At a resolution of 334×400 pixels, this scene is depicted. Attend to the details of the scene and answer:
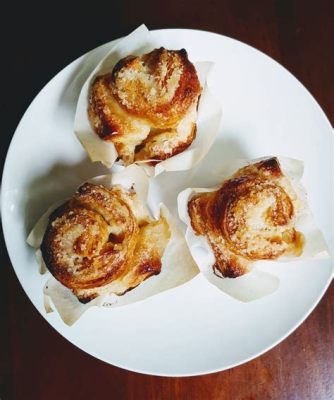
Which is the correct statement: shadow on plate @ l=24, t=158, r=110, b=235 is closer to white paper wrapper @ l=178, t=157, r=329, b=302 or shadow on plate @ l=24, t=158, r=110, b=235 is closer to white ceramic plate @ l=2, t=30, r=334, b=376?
white ceramic plate @ l=2, t=30, r=334, b=376

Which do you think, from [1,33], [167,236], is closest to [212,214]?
[167,236]

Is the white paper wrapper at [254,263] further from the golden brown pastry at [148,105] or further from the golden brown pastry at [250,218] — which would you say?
the golden brown pastry at [148,105]

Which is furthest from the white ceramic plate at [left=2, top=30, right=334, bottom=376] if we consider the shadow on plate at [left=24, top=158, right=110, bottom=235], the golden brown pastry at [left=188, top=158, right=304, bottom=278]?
the golden brown pastry at [left=188, top=158, right=304, bottom=278]

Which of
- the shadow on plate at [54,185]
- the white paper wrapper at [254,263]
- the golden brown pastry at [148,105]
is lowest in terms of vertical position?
the white paper wrapper at [254,263]

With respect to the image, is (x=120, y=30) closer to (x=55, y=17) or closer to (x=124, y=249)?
(x=55, y=17)

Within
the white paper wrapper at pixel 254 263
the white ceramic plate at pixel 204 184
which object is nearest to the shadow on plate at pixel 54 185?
the white ceramic plate at pixel 204 184

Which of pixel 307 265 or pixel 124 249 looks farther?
pixel 307 265
